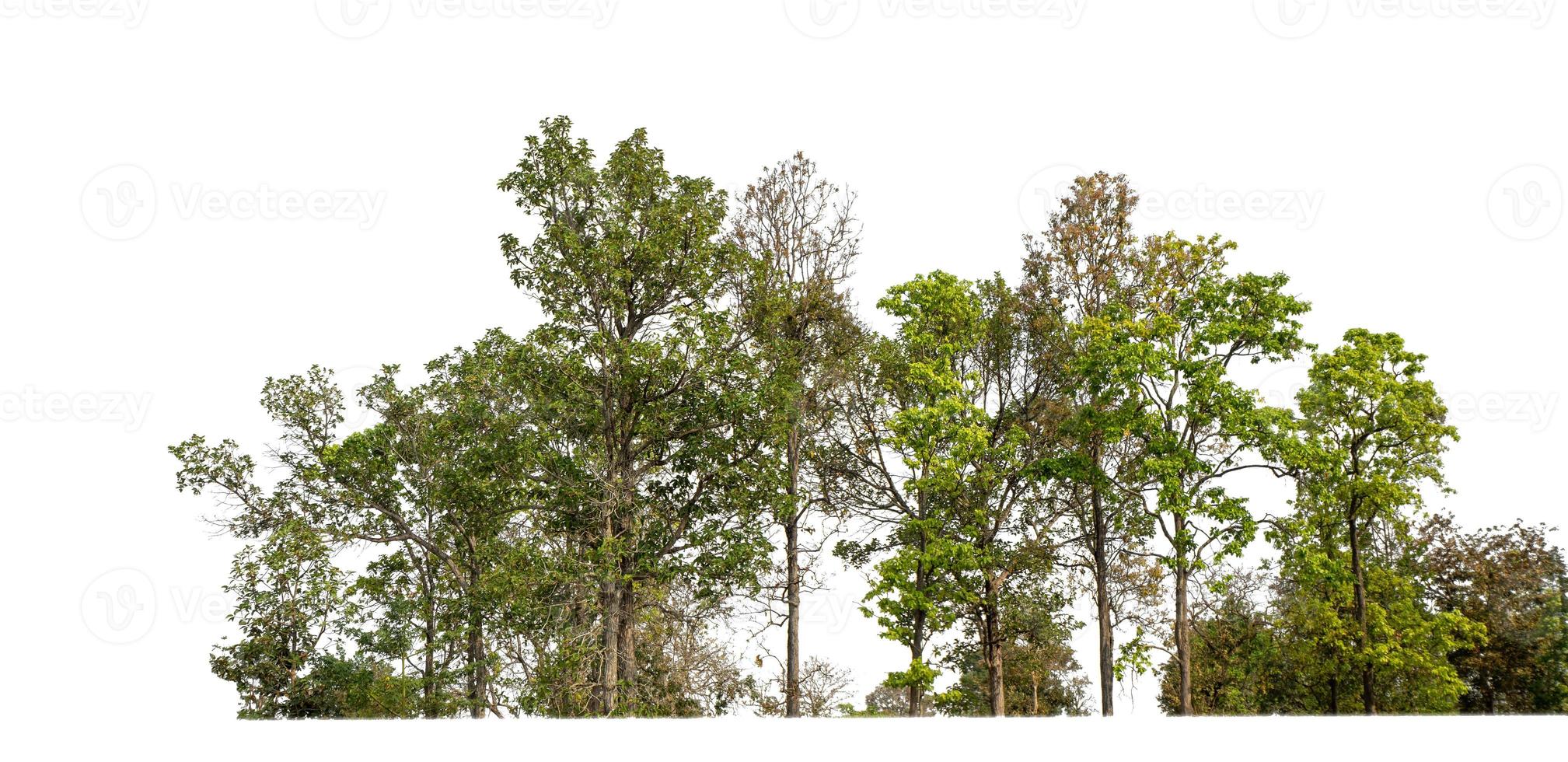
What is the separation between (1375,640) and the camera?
2538cm

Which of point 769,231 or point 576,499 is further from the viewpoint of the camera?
point 769,231

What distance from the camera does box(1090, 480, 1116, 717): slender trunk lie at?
81.9ft

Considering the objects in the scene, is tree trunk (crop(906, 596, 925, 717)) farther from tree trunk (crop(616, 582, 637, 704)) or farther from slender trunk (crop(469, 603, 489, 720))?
slender trunk (crop(469, 603, 489, 720))

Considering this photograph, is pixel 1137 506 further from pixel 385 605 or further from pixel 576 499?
pixel 385 605

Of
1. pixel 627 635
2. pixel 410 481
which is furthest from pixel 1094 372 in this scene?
pixel 410 481

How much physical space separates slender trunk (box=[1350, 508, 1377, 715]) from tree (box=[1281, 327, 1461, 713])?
0.08 feet

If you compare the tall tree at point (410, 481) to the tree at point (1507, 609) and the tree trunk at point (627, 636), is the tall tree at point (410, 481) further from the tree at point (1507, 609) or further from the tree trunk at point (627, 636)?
the tree at point (1507, 609)

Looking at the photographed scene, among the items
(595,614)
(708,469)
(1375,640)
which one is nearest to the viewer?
(595,614)

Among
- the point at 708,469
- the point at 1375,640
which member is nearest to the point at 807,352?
the point at 708,469

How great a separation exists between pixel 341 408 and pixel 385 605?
5.32 m

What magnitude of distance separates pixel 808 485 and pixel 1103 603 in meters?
7.62

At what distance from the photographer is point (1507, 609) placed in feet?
94.2

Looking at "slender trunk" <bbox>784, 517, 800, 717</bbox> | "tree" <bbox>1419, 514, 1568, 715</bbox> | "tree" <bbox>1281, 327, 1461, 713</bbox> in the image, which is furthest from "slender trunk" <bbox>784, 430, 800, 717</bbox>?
"tree" <bbox>1419, 514, 1568, 715</bbox>

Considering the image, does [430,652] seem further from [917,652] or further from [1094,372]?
[1094,372]
